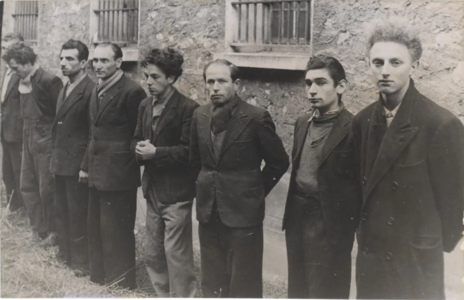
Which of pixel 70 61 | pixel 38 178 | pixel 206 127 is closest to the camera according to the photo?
pixel 206 127

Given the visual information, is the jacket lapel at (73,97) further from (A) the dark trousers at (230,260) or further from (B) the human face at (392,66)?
(B) the human face at (392,66)

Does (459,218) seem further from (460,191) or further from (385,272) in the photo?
(385,272)

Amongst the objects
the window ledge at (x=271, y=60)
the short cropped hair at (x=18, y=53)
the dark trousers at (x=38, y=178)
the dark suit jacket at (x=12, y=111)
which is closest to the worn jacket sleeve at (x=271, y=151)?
the window ledge at (x=271, y=60)

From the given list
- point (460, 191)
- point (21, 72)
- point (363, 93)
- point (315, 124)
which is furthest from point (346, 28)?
Result: point (21, 72)

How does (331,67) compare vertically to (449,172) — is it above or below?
above

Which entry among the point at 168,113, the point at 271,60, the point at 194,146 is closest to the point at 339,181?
the point at 194,146

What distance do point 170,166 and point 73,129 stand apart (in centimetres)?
109

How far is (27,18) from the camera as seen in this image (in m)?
5.11

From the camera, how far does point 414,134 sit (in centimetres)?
269

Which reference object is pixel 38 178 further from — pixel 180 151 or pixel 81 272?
pixel 180 151

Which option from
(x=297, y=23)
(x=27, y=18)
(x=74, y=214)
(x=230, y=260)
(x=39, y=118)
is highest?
(x=27, y=18)

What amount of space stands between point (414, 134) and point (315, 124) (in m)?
0.58

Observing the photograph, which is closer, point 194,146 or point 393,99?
point 393,99

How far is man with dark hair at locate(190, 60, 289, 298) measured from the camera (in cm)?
322
